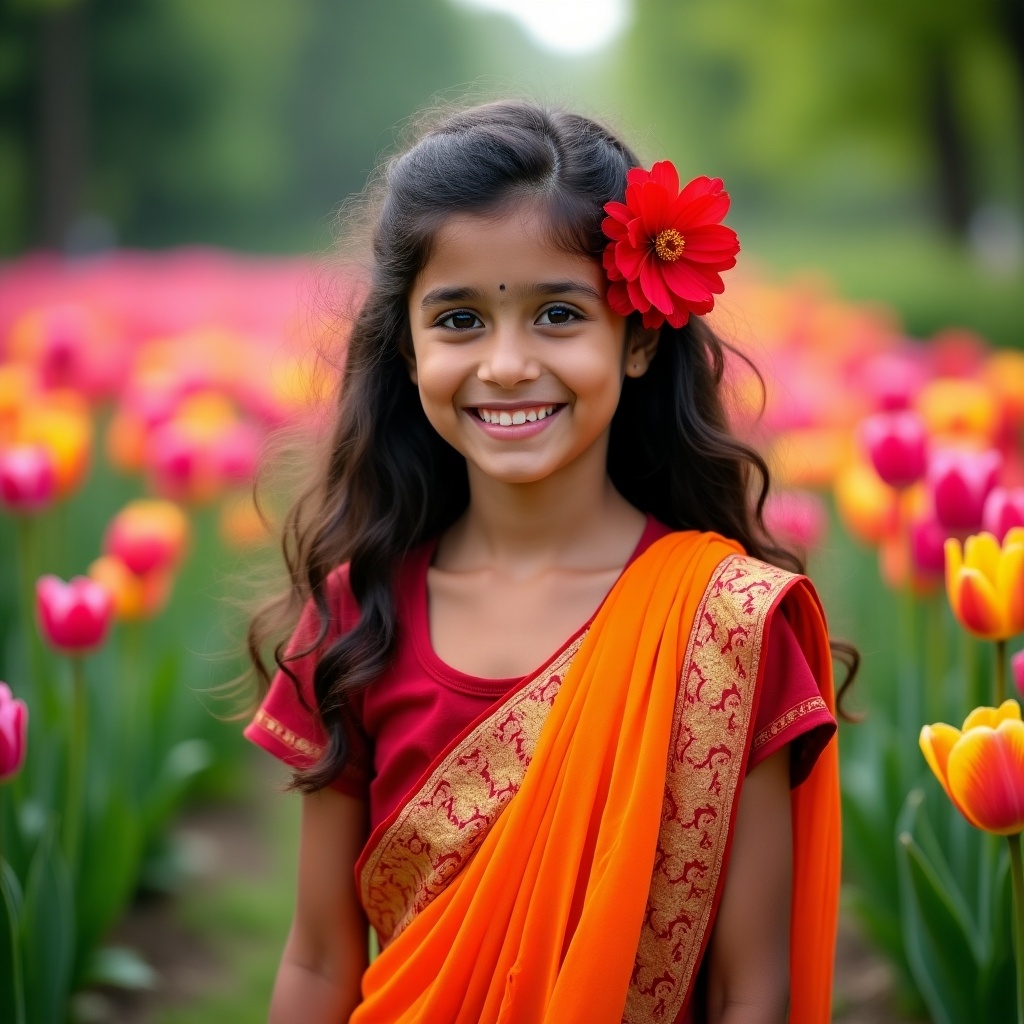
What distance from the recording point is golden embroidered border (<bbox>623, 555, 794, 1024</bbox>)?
178 cm

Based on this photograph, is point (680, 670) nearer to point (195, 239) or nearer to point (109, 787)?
point (109, 787)

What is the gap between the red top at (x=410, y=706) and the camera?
183 cm

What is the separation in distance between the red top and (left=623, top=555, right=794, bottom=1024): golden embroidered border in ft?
0.19

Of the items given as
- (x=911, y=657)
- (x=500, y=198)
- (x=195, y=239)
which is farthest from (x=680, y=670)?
(x=195, y=239)

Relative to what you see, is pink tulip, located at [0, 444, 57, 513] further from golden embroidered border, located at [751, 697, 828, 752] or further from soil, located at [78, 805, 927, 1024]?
golden embroidered border, located at [751, 697, 828, 752]

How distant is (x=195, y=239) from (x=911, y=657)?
26.1 meters

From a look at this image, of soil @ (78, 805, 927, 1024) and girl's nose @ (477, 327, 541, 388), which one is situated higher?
girl's nose @ (477, 327, 541, 388)

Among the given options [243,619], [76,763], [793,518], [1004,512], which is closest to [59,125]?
[243,619]

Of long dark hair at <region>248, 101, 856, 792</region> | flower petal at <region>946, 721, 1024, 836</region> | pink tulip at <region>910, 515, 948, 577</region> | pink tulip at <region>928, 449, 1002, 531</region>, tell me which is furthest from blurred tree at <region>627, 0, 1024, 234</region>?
flower petal at <region>946, 721, 1024, 836</region>

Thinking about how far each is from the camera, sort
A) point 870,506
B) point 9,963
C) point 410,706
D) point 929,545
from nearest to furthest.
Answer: point 410,706, point 9,963, point 929,545, point 870,506

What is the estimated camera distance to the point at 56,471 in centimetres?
313

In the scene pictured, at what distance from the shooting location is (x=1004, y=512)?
214 cm

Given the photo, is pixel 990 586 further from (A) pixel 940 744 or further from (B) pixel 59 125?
(B) pixel 59 125

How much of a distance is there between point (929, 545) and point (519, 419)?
1.06m
